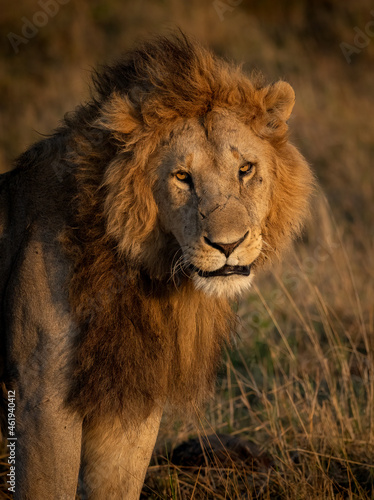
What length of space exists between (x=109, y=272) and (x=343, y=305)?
14.5 ft

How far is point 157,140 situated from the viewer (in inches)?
140

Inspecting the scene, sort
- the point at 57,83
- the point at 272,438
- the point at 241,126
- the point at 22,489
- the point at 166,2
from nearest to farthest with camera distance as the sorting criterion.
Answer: the point at 22,489, the point at 241,126, the point at 272,438, the point at 57,83, the point at 166,2

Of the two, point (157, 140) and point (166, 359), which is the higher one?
point (157, 140)

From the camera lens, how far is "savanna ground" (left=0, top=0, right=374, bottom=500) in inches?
180

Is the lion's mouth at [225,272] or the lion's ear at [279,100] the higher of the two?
the lion's ear at [279,100]

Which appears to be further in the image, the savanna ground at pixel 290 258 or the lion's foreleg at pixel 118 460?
the savanna ground at pixel 290 258

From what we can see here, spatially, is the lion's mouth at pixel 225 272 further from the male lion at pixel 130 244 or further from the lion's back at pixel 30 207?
the lion's back at pixel 30 207

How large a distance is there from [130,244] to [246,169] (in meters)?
0.74

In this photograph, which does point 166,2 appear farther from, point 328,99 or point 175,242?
point 175,242

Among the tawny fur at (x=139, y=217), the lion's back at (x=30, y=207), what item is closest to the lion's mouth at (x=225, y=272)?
the tawny fur at (x=139, y=217)

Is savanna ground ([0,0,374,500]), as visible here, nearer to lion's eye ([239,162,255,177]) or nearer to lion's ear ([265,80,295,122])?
lion's ear ([265,80,295,122])

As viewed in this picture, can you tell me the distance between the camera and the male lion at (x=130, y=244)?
11.1ft

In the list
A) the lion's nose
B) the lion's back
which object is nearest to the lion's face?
the lion's nose

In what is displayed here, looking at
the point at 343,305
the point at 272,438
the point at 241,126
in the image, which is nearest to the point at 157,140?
the point at 241,126
